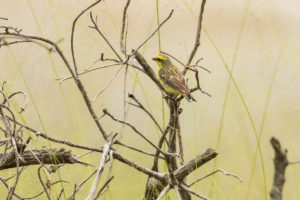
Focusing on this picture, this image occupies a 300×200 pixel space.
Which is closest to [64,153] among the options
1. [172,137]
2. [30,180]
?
[172,137]

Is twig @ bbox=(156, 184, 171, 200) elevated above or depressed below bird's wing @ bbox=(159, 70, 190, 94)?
below

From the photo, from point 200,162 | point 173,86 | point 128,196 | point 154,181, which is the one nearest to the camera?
point 200,162

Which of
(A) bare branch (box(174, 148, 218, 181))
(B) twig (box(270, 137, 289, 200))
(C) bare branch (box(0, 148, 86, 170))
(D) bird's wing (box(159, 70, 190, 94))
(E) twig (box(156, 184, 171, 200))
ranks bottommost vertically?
(B) twig (box(270, 137, 289, 200))

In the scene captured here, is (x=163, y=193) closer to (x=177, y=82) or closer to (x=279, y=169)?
(x=279, y=169)

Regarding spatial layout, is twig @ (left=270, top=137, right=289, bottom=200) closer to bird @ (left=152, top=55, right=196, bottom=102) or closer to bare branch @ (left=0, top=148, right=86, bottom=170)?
bird @ (left=152, top=55, right=196, bottom=102)

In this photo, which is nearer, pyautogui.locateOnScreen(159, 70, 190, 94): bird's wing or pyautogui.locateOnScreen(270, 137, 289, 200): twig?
pyautogui.locateOnScreen(270, 137, 289, 200): twig

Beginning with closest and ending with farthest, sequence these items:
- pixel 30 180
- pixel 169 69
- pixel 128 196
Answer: pixel 30 180, pixel 128 196, pixel 169 69

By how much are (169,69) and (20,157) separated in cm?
166

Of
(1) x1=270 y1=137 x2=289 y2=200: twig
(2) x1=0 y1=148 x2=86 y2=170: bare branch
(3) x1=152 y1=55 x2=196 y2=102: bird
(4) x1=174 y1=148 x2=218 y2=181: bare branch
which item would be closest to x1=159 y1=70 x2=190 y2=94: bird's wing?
(3) x1=152 y1=55 x2=196 y2=102: bird

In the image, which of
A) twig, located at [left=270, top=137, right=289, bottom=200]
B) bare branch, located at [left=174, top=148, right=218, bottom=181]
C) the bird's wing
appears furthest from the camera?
the bird's wing

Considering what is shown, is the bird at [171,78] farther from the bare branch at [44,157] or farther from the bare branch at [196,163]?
the bare branch at [44,157]

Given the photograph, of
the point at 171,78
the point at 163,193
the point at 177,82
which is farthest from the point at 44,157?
the point at 177,82

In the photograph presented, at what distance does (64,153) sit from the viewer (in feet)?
5.11

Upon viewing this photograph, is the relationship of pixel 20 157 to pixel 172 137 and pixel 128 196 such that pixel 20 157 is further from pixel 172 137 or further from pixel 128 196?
pixel 128 196
